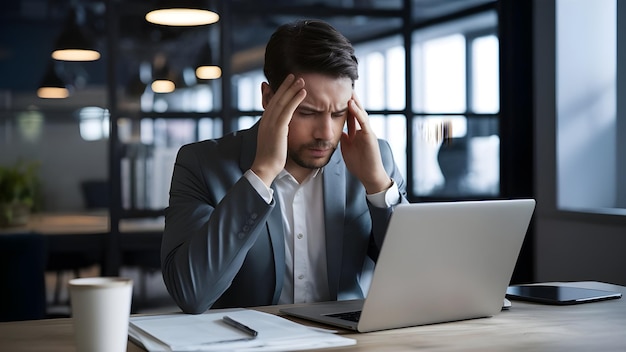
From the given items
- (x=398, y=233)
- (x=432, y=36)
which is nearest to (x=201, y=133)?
(x=432, y=36)

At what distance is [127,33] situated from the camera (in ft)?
13.4

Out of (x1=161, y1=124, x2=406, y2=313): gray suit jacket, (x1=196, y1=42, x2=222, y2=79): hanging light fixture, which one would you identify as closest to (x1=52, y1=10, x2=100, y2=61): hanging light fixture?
(x1=196, y1=42, x2=222, y2=79): hanging light fixture

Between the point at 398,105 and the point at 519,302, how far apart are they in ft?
9.14

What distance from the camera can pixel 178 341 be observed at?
1302mm

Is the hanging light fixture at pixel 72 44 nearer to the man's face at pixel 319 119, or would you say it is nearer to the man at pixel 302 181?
the man at pixel 302 181

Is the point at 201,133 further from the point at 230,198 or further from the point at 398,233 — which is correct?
the point at 398,233

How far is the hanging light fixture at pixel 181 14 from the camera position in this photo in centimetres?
382

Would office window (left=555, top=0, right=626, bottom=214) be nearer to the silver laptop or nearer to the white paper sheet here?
the silver laptop

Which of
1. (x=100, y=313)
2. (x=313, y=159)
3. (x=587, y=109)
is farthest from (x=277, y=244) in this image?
(x=587, y=109)

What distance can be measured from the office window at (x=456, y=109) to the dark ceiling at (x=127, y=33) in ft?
1.38

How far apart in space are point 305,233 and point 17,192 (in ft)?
7.88

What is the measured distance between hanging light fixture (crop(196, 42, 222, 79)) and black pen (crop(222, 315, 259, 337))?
9.27 feet

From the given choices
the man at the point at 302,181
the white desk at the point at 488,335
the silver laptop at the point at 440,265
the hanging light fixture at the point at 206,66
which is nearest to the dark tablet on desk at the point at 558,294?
the white desk at the point at 488,335

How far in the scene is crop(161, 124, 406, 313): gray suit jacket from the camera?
1.73m
